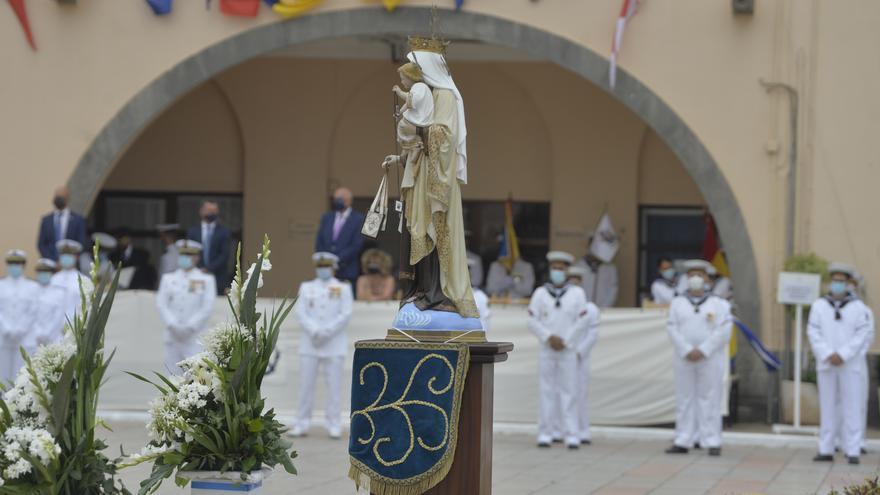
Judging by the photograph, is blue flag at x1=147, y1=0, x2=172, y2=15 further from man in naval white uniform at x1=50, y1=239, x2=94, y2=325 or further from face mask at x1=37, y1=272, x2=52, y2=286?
face mask at x1=37, y1=272, x2=52, y2=286

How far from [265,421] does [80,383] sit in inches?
37.1

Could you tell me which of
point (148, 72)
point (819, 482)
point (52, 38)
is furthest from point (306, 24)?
point (819, 482)

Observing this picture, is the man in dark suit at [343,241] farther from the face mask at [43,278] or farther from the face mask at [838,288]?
the face mask at [838,288]

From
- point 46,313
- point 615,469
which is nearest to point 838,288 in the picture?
point 615,469

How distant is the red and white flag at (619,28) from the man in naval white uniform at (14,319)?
7148 mm

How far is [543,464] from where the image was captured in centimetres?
1348

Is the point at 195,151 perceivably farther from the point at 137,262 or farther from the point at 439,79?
the point at 439,79

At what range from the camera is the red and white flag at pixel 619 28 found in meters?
17.1

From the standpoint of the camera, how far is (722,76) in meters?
17.1

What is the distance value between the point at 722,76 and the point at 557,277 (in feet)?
11.2

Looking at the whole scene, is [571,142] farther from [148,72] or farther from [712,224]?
[148,72]

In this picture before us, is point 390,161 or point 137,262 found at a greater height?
point 390,161

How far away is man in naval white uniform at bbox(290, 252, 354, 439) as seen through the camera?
15.6 metres

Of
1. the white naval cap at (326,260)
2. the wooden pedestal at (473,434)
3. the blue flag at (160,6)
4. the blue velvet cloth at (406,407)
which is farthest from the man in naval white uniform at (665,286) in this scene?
the blue velvet cloth at (406,407)
